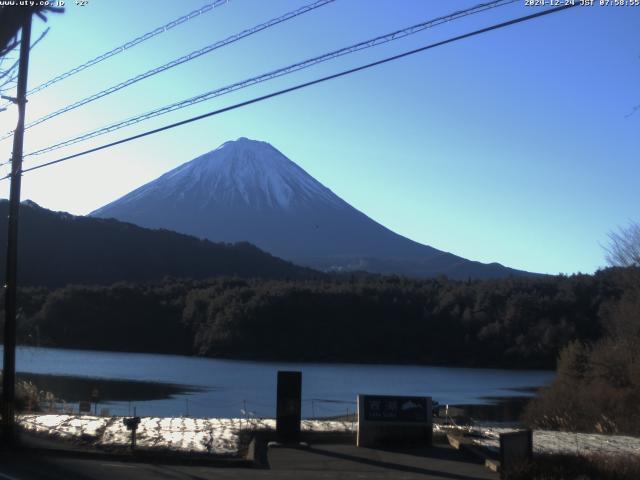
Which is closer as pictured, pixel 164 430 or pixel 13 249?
pixel 13 249

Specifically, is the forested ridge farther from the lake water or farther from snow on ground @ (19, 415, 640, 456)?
snow on ground @ (19, 415, 640, 456)

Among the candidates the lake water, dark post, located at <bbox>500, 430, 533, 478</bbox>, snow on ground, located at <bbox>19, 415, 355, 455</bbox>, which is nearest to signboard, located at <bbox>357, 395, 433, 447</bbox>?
snow on ground, located at <bbox>19, 415, 355, 455</bbox>

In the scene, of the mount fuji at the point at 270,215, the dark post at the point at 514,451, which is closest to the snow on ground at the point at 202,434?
the dark post at the point at 514,451

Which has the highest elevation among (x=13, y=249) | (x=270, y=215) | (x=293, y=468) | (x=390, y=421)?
(x=270, y=215)

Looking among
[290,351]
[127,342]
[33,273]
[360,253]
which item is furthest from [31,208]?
[360,253]

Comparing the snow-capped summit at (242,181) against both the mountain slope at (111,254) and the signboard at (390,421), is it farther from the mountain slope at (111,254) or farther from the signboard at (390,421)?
the signboard at (390,421)

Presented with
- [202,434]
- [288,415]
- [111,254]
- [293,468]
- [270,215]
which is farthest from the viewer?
[270,215]

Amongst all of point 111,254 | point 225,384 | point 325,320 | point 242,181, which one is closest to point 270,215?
point 242,181

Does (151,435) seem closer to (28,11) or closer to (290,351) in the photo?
(28,11)

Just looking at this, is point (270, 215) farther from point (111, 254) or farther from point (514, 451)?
point (514, 451)
